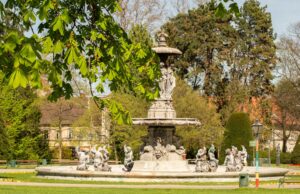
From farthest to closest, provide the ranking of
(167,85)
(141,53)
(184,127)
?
(184,127) → (167,85) → (141,53)

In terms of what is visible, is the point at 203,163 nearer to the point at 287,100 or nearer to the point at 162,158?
the point at 162,158

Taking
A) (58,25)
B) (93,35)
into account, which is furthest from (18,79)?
(93,35)

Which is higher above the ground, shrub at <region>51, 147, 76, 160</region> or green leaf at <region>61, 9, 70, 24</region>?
green leaf at <region>61, 9, 70, 24</region>

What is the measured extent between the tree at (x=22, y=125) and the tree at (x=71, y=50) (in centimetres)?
4934

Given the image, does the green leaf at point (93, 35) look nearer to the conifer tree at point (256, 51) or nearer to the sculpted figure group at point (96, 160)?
the sculpted figure group at point (96, 160)

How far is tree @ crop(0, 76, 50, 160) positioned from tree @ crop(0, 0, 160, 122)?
49.3 m

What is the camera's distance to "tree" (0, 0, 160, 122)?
248 inches

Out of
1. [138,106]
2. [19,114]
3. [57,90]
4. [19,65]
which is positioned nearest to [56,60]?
[57,90]

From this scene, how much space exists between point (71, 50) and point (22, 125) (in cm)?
5424

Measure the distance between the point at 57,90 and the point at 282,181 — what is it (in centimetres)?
2215

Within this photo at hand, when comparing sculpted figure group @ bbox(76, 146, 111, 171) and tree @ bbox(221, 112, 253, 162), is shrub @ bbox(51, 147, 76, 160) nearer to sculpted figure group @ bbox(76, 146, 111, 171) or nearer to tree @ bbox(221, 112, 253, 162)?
tree @ bbox(221, 112, 253, 162)

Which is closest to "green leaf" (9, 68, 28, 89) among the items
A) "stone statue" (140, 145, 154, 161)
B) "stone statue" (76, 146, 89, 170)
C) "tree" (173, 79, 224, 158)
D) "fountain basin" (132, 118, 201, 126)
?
"fountain basin" (132, 118, 201, 126)

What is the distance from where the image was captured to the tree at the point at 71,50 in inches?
248

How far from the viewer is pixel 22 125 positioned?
60.2 meters
